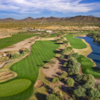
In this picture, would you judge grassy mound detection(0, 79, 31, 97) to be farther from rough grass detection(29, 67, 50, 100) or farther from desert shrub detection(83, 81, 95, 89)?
desert shrub detection(83, 81, 95, 89)

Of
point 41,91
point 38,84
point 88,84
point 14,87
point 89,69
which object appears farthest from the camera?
point 89,69

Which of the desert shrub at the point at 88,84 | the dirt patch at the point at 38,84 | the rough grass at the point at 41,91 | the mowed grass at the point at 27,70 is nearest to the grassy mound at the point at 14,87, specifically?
the mowed grass at the point at 27,70

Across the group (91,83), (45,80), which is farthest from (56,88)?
(91,83)

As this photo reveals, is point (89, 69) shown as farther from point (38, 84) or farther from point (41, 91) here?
point (41, 91)

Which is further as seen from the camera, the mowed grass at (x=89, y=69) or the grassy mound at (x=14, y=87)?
the mowed grass at (x=89, y=69)

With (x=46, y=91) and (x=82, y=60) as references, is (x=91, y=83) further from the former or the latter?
(x=82, y=60)

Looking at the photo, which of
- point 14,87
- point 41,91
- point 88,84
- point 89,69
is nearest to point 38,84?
point 41,91

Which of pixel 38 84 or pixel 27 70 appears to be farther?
pixel 27 70

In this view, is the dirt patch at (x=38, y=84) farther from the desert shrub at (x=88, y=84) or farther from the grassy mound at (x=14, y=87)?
the desert shrub at (x=88, y=84)

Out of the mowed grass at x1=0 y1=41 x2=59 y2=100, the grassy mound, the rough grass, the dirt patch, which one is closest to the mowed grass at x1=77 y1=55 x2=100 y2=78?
the rough grass
